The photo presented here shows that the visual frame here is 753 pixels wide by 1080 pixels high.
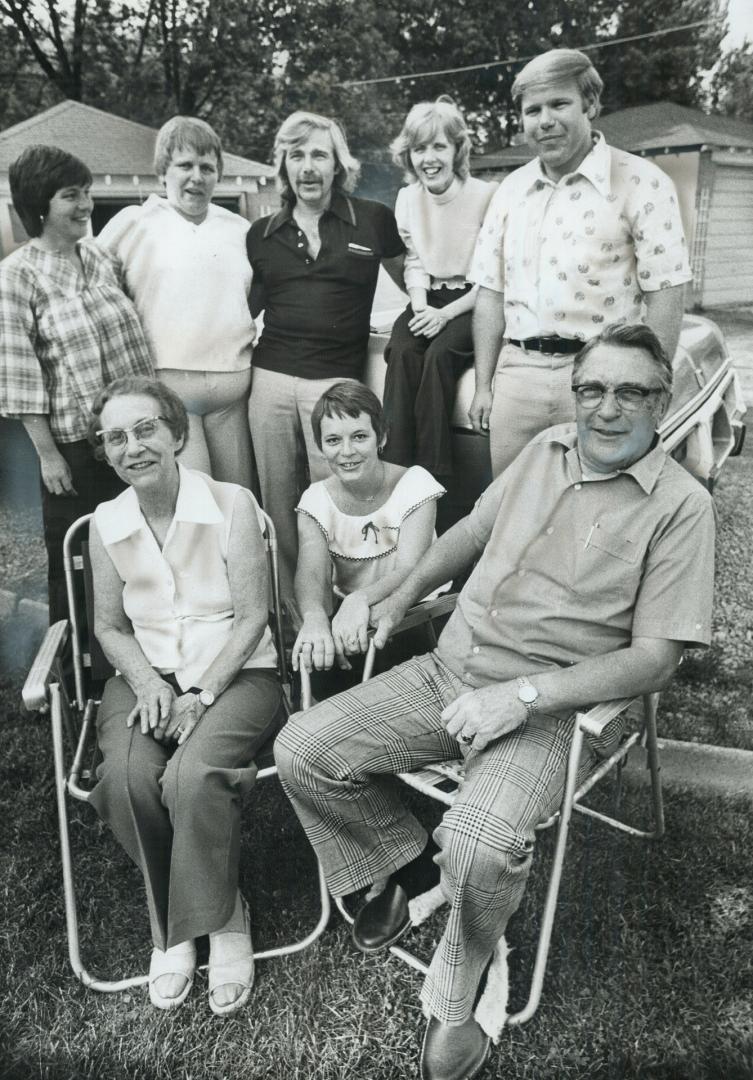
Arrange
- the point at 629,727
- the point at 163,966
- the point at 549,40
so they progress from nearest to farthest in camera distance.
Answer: the point at 163,966 → the point at 549,40 → the point at 629,727

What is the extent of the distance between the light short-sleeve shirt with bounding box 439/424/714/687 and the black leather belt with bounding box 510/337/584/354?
492 mm

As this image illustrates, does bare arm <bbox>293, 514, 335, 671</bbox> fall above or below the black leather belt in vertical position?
below

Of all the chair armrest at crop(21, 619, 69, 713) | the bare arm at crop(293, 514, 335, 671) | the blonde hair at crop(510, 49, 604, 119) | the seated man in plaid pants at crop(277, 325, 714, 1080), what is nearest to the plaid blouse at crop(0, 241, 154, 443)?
the chair armrest at crop(21, 619, 69, 713)

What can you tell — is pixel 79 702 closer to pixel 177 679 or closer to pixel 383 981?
pixel 177 679

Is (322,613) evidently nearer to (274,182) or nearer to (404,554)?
(404,554)

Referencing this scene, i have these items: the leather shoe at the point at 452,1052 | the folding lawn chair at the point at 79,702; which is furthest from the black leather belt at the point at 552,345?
the leather shoe at the point at 452,1052

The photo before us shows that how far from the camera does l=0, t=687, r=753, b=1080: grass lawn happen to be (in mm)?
1960

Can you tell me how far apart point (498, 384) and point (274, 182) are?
988 mm

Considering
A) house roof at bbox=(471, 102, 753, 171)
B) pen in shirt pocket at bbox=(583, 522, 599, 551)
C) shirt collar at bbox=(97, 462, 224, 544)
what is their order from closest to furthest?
pen in shirt pocket at bbox=(583, 522, 599, 551)
shirt collar at bbox=(97, 462, 224, 544)
house roof at bbox=(471, 102, 753, 171)

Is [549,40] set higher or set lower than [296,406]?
higher

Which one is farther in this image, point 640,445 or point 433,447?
point 433,447

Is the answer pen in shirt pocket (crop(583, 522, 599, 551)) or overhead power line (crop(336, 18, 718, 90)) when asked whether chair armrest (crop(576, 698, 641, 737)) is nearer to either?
pen in shirt pocket (crop(583, 522, 599, 551))

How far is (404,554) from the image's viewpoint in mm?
2518

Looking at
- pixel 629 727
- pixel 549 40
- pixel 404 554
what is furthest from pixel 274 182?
pixel 629 727
